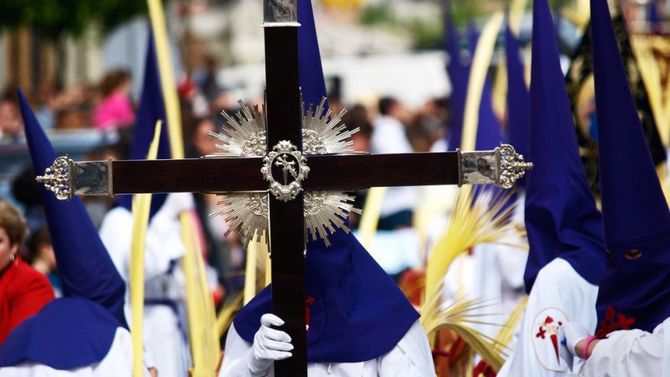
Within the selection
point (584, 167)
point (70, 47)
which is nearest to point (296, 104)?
point (584, 167)

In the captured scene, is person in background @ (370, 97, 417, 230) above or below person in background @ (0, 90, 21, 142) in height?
below

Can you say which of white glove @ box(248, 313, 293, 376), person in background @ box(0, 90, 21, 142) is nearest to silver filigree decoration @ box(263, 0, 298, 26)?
white glove @ box(248, 313, 293, 376)

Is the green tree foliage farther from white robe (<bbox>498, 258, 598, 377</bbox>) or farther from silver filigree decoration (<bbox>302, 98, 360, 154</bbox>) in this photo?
silver filigree decoration (<bbox>302, 98, 360, 154</bbox>)

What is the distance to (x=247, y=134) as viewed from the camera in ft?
17.0

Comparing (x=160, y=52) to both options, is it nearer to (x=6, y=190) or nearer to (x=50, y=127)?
(x=6, y=190)

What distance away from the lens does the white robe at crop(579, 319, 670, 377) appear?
5.36 m

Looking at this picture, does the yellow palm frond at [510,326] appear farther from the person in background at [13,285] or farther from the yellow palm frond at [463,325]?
the person in background at [13,285]

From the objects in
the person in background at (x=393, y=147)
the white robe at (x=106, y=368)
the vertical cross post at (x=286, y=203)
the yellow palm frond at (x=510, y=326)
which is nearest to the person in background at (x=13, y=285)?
the white robe at (x=106, y=368)

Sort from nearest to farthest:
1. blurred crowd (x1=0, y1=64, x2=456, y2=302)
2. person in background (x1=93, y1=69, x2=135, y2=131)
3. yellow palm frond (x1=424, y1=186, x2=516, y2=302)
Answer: yellow palm frond (x1=424, y1=186, x2=516, y2=302), blurred crowd (x1=0, y1=64, x2=456, y2=302), person in background (x1=93, y1=69, x2=135, y2=131)

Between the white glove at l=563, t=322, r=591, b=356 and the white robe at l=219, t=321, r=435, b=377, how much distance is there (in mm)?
626

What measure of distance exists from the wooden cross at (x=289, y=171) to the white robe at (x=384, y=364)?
11.4 inches

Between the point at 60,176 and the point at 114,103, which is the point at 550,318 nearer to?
the point at 60,176

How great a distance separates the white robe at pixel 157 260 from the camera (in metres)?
7.80

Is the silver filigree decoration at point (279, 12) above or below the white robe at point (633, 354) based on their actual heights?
above
